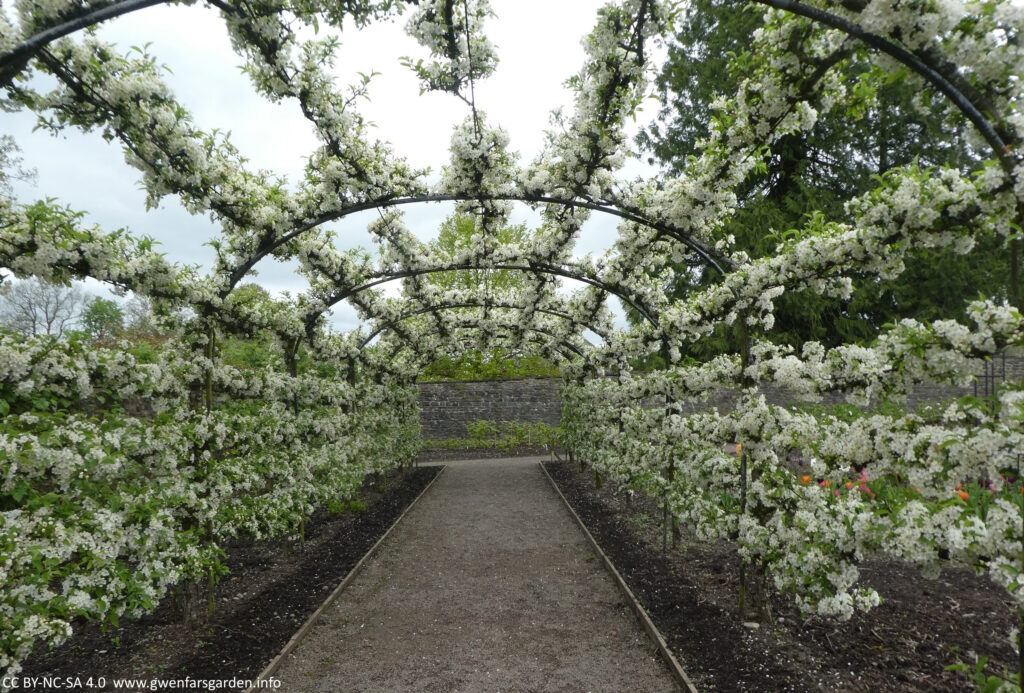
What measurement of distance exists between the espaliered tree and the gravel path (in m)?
1.12

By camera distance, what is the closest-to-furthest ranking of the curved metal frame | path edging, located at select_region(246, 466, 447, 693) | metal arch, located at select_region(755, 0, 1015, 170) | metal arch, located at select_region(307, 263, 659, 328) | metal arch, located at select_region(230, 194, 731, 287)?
metal arch, located at select_region(755, 0, 1015, 170) → path edging, located at select_region(246, 466, 447, 693) → metal arch, located at select_region(230, 194, 731, 287) → metal arch, located at select_region(307, 263, 659, 328) → the curved metal frame

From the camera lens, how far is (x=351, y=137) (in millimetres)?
5230

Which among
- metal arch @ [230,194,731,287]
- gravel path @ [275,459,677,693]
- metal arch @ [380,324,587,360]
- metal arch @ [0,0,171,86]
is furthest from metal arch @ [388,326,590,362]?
metal arch @ [0,0,171,86]

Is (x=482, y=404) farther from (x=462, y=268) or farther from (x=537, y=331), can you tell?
(x=462, y=268)

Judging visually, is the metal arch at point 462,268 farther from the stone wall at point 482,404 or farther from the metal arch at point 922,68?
the stone wall at point 482,404

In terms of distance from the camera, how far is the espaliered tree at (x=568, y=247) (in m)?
2.47

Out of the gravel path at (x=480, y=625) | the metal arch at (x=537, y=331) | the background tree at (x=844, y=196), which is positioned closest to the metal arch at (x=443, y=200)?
the gravel path at (x=480, y=625)

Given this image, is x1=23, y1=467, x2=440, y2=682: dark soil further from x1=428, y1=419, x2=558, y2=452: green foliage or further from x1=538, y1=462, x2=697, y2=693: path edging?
x1=428, y1=419, x2=558, y2=452: green foliage

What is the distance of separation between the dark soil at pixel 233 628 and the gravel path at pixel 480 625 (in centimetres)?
28

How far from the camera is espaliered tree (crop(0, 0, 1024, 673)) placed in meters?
2.47

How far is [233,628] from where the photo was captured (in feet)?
15.0

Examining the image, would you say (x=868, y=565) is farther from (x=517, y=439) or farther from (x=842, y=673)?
(x=517, y=439)

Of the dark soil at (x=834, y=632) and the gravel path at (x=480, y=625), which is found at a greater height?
the dark soil at (x=834, y=632)

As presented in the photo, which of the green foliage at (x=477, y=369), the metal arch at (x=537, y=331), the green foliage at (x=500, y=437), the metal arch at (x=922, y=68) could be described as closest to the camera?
the metal arch at (x=922, y=68)
